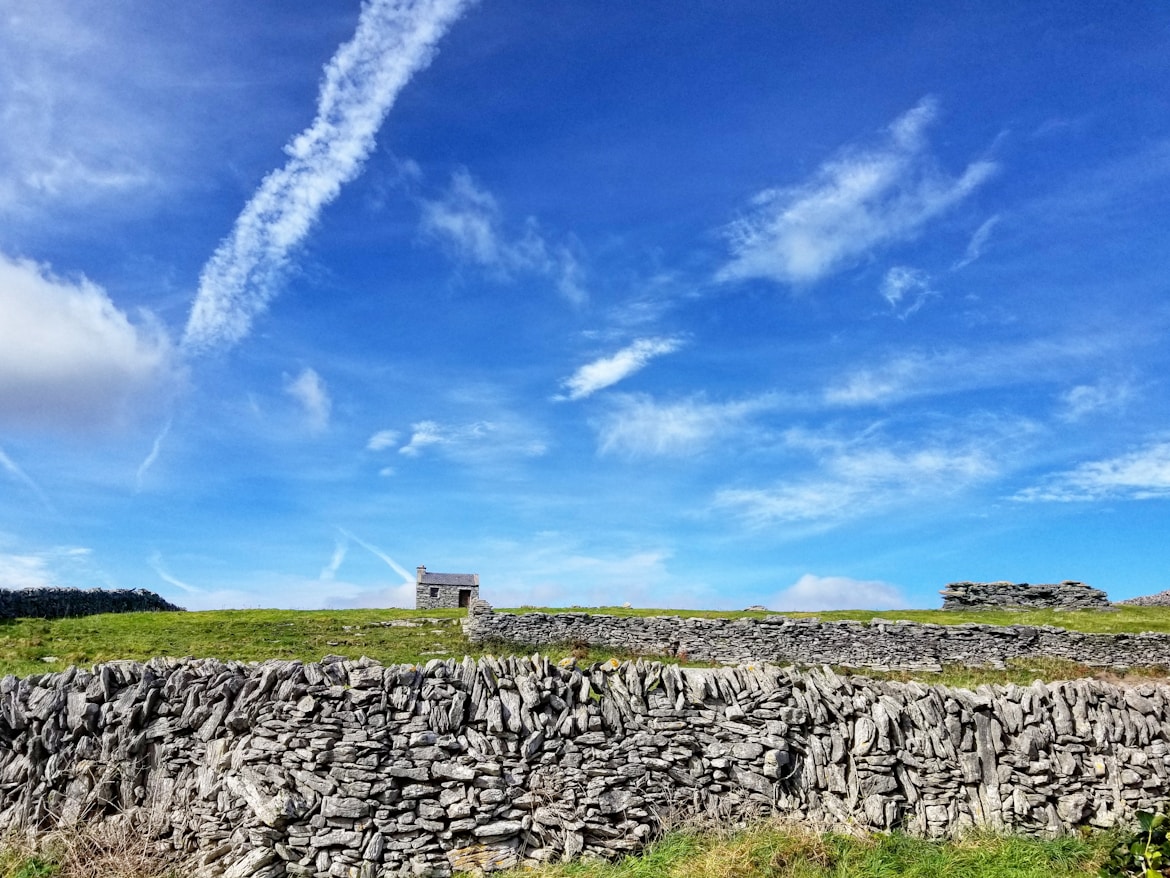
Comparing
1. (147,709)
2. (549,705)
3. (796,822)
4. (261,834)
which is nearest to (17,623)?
(147,709)

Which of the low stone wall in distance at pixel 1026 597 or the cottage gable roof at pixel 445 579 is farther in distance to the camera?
the cottage gable roof at pixel 445 579

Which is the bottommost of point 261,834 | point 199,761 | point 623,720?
point 261,834

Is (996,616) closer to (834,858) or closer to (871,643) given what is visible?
(871,643)

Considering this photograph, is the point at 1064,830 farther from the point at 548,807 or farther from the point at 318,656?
the point at 318,656

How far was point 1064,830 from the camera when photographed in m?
12.3

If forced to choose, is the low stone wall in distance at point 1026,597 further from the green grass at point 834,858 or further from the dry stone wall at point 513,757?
the green grass at point 834,858

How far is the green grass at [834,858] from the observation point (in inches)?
407

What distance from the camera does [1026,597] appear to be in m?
40.3

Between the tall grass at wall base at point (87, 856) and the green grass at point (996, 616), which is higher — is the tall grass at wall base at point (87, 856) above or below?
below

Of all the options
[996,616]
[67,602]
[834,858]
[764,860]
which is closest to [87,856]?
[764,860]

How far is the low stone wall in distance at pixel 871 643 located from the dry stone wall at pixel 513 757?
51.6 ft

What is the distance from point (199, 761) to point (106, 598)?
36395 millimetres

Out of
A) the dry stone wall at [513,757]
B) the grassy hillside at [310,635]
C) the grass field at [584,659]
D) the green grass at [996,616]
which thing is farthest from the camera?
the green grass at [996,616]

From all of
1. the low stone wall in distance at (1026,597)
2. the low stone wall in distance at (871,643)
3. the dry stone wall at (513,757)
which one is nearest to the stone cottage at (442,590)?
the low stone wall in distance at (871,643)
